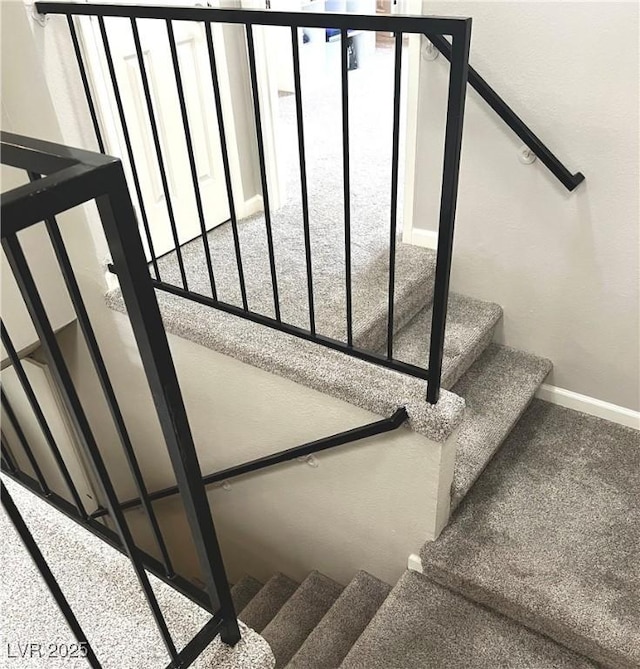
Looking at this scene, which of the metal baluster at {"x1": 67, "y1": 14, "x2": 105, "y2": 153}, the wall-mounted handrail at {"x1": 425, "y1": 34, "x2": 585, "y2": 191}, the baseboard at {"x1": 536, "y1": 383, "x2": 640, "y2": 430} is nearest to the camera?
the metal baluster at {"x1": 67, "y1": 14, "x2": 105, "y2": 153}

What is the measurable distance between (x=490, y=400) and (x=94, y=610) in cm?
143

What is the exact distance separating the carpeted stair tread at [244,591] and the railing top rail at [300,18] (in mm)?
2268

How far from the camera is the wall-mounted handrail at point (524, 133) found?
1939mm

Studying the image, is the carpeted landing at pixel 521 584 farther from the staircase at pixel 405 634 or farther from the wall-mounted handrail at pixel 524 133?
the wall-mounted handrail at pixel 524 133

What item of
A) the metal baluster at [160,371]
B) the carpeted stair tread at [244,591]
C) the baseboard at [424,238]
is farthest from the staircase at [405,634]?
the baseboard at [424,238]

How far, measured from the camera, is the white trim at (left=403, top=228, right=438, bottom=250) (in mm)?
2463

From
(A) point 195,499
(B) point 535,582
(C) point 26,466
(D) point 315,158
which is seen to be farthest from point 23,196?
(C) point 26,466

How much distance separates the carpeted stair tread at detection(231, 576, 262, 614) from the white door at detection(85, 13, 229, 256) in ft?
4.97

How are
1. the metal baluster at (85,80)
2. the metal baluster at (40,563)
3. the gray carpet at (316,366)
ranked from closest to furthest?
the metal baluster at (40,563)
the gray carpet at (316,366)
the metal baluster at (85,80)

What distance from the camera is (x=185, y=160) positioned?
8.24 feet

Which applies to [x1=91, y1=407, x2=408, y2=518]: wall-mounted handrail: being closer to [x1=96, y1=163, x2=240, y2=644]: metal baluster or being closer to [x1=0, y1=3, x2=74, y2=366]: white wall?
[x1=96, y1=163, x2=240, y2=644]: metal baluster

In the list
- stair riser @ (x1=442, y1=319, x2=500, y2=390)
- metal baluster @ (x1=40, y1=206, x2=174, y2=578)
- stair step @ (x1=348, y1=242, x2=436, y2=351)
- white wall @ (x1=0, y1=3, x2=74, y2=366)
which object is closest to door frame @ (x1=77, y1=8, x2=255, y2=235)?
white wall @ (x1=0, y1=3, x2=74, y2=366)

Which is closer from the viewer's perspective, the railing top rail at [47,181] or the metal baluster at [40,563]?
the railing top rail at [47,181]

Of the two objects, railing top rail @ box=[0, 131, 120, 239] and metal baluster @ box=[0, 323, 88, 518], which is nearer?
railing top rail @ box=[0, 131, 120, 239]
